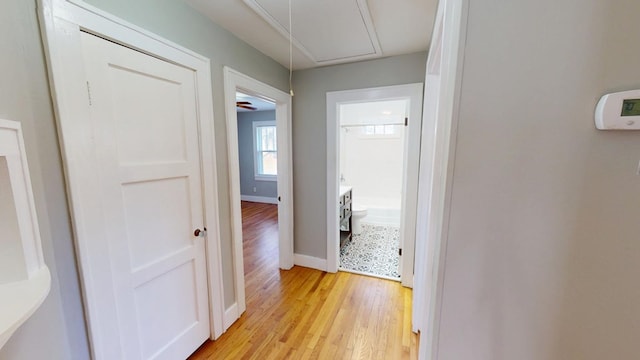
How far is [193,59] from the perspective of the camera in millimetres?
1446

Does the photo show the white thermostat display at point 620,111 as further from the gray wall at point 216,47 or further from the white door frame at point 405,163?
the gray wall at point 216,47

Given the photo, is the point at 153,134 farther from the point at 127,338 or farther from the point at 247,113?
the point at 247,113

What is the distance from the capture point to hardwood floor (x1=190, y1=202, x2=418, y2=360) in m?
1.64

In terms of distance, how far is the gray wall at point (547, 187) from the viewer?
0.59 metres

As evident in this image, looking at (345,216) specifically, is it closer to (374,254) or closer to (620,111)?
(374,254)

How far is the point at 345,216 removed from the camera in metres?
3.45

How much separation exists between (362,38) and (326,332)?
2.36 meters

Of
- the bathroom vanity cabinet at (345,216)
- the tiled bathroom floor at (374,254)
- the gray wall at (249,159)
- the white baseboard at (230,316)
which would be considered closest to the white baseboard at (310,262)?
the tiled bathroom floor at (374,254)

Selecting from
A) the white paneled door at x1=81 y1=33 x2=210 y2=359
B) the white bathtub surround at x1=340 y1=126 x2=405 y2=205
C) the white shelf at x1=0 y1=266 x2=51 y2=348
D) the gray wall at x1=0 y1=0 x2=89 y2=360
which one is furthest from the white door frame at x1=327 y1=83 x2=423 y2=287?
the white bathtub surround at x1=340 y1=126 x2=405 y2=205

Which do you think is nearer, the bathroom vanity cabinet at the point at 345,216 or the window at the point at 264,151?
the bathroom vanity cabinet at the point at 345,216

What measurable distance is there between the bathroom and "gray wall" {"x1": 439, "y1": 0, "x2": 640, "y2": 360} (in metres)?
2.47

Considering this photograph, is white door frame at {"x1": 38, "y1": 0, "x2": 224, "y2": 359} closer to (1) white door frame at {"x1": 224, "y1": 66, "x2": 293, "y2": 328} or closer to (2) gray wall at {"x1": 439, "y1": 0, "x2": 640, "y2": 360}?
(1) white door frame at {"x1": 224, "y1": 66, "x2": 293, "y2": 328}

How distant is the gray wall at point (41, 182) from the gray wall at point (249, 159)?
4973mm

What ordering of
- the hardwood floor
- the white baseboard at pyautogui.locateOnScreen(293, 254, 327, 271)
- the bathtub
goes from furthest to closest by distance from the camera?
1. the bathtub
2. the white baseboard at pyautogui.locateOnScreen(293, 254, 327, 271)
3. the hardwood floor
